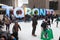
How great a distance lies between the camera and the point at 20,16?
129 ft

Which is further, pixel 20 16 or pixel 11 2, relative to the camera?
pixel 11 2

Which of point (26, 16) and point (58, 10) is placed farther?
point (58, 10)

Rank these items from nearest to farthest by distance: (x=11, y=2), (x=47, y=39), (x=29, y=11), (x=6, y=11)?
(x=47, y=39) → (x=6, y=11) → (x=29, y=11) → (x=11, y=2)

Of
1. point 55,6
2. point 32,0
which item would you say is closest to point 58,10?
point 55,6

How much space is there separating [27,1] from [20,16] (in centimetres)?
3755

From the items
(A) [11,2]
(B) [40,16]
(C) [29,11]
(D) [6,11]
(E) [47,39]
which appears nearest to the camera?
(E) [47,39]

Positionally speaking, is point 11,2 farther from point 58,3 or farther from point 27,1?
point 58,3

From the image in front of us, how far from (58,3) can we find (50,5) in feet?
8.62

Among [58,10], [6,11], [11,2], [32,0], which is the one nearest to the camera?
[6,11]

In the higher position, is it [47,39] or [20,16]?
[47,39]

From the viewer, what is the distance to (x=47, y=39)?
10781 millimetres

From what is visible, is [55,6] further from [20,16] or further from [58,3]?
[20,16]

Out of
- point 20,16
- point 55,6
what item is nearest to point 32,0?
point 55,6

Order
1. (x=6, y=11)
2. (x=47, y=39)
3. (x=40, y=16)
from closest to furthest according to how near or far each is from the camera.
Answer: (x=47, y=39), (x=6, y=11), (x=40, y=16)
